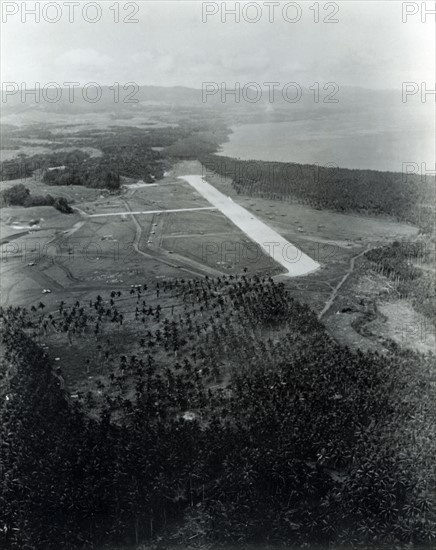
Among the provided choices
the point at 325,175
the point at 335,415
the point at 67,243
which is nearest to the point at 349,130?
the point at 325,175

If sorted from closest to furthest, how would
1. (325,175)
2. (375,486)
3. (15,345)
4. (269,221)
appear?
(375,486), (15,345), (269,221), (325,175)

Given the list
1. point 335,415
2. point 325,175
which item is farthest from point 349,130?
point 335,415

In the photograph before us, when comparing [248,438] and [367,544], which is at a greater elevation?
[248,438]

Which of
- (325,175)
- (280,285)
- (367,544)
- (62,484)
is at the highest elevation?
(325,175)

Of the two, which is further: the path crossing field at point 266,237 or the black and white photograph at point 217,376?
the path crossing field at point 266,237

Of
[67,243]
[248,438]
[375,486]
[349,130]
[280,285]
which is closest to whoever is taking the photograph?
[375,486]

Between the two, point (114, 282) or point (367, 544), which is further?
point (114, 282)

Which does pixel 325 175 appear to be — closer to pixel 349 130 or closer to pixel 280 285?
pixel 280 285

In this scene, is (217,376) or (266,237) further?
(266,237)

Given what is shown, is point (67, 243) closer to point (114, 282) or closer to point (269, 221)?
point (114, 282)

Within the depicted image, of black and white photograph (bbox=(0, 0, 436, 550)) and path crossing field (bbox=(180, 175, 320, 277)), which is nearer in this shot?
black and white photograph (bbox=(0, 0, 436, 550))
